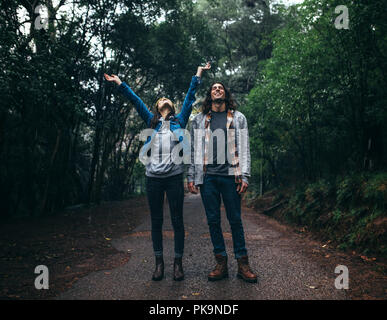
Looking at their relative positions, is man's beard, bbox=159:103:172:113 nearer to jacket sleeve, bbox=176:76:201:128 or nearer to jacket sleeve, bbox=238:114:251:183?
jacket sleeve, bbox=176:76:201:128

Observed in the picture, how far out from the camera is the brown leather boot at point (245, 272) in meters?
3.36

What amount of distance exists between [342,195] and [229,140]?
4.15 meters

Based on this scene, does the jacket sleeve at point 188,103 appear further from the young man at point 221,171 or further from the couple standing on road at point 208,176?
the young man at point 221,171

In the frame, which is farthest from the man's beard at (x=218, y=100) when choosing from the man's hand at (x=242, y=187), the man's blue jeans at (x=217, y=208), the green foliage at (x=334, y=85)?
the green foliage at (x=334, y=85)

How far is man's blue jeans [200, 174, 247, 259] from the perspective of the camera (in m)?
3.54

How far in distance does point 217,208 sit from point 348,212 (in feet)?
12.6

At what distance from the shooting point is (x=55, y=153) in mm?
10336

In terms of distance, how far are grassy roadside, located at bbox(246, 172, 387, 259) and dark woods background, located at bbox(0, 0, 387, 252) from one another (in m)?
0.05

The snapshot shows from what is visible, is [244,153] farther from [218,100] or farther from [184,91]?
[184,91]

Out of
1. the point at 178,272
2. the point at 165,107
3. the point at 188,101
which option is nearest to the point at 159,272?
the point at 178,272

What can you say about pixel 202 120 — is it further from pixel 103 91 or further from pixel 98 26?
pixel 103 91

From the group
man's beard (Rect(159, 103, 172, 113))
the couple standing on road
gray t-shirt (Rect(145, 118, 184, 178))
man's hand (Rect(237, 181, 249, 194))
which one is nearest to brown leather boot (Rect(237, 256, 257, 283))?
the couple standing on road

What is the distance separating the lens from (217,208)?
11.8ft
